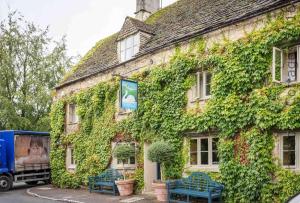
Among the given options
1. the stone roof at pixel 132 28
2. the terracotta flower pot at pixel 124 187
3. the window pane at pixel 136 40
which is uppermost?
the stone roof at pixel 132 28

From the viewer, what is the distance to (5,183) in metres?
22.3

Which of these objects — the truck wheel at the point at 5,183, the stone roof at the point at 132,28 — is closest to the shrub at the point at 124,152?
the stone roof at the point at 132,28

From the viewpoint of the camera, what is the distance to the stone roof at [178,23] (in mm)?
15008

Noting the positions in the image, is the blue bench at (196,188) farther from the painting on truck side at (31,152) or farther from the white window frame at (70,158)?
the painting on truck side at (31,152)

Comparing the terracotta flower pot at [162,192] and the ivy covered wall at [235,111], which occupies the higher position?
the ivy covered wall at [235,111]

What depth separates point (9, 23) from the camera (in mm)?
36531

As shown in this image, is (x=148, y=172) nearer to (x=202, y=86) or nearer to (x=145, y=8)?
(x=202, y=86)

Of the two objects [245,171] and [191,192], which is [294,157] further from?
[191,192]

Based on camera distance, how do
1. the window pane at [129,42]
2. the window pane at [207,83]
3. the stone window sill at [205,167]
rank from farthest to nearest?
the window pane at [129,42]
the window pane at [207,83]
the stone window sill at [205,167]

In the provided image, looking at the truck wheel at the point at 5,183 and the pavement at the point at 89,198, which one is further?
the truck wheel at the point at 5,183

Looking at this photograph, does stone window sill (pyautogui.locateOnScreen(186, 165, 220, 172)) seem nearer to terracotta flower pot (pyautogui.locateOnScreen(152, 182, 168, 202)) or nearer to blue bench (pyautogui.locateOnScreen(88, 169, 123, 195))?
terracotta flower pot (pyautogui.locateOnScreen(152, 182, 168, 202))

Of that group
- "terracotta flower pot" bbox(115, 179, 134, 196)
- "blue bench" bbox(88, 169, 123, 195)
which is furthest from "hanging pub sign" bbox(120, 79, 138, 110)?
"blue bench" bbox(88, 169, 123, 195)

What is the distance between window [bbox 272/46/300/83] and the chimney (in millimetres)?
13224

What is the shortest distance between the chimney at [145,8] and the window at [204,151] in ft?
38.4
